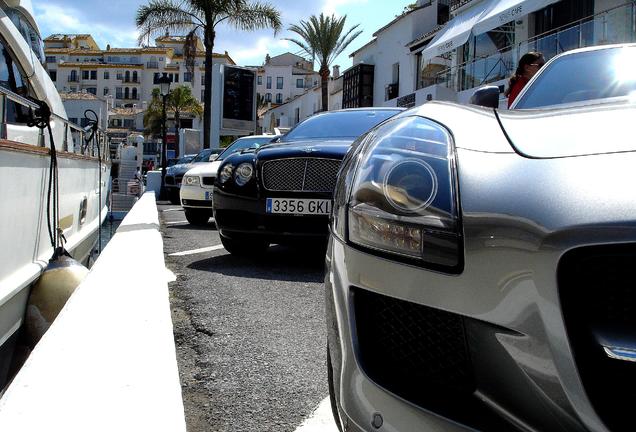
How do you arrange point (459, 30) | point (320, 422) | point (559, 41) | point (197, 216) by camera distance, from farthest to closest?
point (459, 30) < point (559, 41) < point (197, 216) < point (320, 422)

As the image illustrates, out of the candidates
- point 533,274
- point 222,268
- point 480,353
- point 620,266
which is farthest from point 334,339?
point 222,268

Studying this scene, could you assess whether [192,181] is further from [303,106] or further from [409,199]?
[303,106]

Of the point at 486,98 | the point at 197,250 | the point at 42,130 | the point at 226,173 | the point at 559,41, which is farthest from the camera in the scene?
the point at 559,41

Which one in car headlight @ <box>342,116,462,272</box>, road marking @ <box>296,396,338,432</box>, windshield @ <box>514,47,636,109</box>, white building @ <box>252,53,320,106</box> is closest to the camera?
car headlight @ <box>342,116,462,272</box>

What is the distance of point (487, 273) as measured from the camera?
1.25 meters

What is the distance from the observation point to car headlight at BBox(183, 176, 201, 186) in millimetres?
9212

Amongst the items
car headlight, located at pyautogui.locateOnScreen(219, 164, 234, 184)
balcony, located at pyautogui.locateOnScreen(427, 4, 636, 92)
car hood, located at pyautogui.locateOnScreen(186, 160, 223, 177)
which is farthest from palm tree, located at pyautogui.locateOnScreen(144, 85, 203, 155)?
car headlight, located at pyautogui.locateOnScreen(219, 164, 234, 184)

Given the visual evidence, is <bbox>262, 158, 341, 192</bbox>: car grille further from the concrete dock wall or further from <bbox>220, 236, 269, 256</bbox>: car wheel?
the concrete dock wall

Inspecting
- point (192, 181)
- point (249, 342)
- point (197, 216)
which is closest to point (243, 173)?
point (249, 342)

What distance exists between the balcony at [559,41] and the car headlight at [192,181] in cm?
952

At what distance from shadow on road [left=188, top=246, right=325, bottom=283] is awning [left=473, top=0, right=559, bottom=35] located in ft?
41.8

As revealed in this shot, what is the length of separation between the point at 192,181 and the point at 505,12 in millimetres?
12318

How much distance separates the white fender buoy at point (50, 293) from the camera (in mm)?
4203

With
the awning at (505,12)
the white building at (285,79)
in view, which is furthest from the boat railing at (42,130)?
the white building at (285,79)
